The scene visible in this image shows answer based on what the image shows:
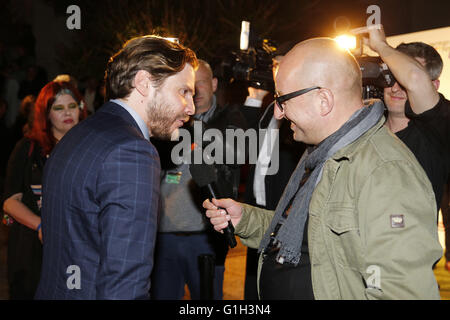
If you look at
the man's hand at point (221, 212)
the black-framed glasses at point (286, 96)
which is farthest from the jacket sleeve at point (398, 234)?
the man's hand at point (221, 212)

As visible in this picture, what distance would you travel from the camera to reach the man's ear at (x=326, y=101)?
1.92 m

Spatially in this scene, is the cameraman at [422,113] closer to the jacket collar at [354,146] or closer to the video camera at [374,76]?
the video camera at [374,76]

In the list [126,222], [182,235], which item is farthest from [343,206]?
[182,235]

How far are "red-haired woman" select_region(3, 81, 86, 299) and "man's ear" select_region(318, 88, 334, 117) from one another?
2.23m

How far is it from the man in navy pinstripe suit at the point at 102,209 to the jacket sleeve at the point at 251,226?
78 centimetres

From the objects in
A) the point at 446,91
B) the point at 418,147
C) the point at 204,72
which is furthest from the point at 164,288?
the point at 446,91

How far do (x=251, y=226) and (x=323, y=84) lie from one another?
89cm

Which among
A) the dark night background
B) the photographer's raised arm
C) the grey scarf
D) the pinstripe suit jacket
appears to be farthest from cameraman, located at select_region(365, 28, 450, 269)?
the dark night background

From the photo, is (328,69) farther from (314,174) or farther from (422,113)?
(422,113)

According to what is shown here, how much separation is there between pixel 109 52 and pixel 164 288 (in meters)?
10.6

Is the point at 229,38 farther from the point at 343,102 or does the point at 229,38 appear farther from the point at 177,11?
the point at 343,102

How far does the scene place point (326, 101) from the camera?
6.34 feet

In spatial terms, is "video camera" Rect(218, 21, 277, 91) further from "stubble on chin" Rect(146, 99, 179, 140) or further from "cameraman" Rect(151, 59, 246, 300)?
"stubble on chin" Rect(146, 99, 179, 140)

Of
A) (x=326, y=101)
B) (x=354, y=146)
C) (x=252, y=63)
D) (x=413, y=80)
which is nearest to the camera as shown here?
(x=354, y=146)
